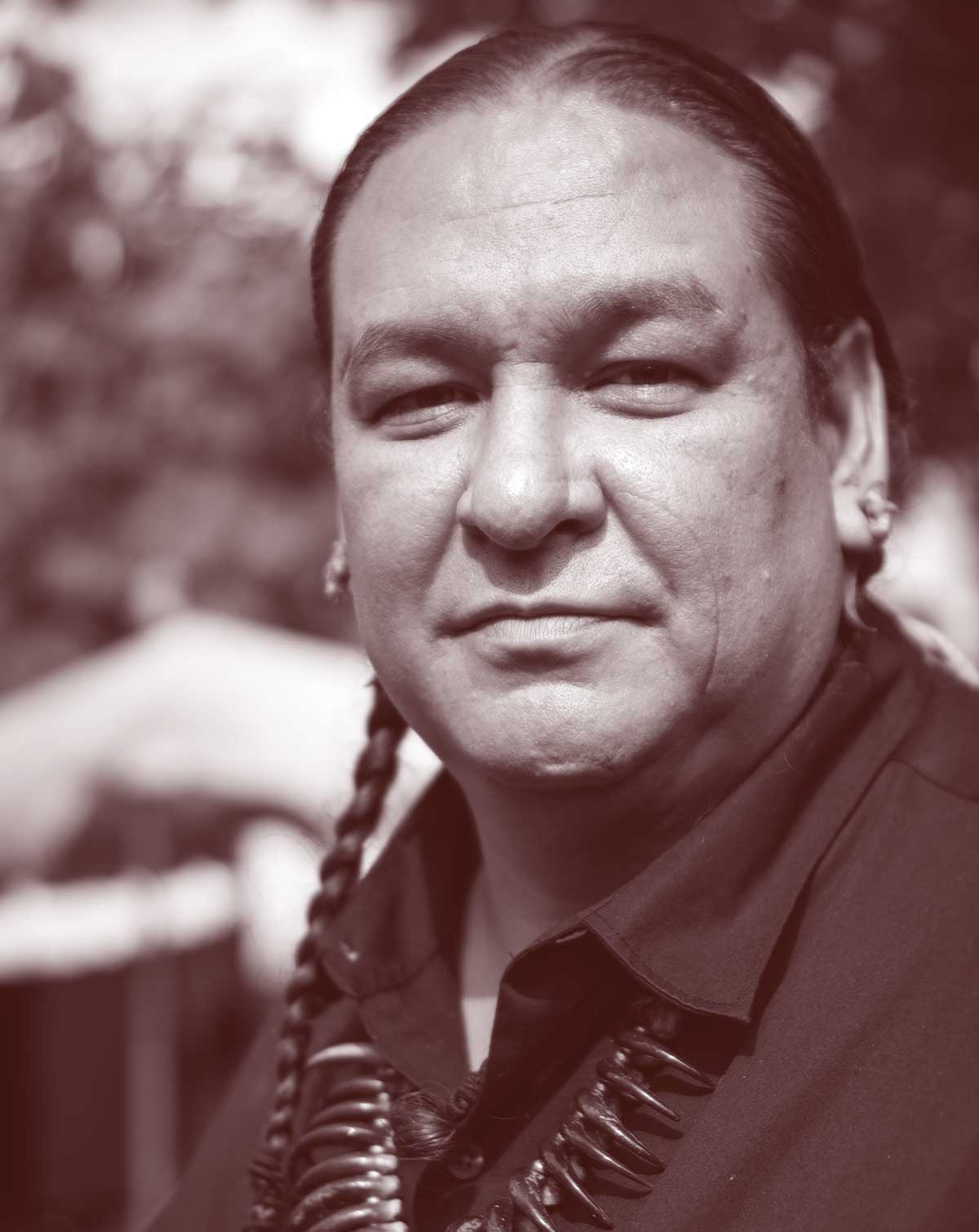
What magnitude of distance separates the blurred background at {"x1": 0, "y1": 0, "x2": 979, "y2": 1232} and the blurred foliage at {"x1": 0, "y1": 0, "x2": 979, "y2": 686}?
14mm

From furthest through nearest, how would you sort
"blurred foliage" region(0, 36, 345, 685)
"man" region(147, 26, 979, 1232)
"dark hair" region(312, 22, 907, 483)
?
"blurred foliage" region(0, 36, 345, 685), "dark hair" region(312, 22, 907, 483), "man" region(147, 26, 979, 1232)

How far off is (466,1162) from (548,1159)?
0.45 ft

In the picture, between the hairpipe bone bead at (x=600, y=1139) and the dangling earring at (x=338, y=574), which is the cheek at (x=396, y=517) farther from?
the hairpipe bone bead at (x=600, y=1139)

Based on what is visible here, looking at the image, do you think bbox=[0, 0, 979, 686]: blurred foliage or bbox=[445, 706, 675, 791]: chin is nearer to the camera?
bbox=[445, 706, 675, 791]: chin

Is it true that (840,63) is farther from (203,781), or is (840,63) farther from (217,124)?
(203,781)

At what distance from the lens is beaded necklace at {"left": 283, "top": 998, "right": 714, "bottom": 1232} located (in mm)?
1521

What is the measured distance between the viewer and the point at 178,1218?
206 cm

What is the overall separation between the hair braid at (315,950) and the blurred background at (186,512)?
123mm

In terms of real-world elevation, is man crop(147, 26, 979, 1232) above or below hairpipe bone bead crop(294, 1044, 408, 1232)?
above

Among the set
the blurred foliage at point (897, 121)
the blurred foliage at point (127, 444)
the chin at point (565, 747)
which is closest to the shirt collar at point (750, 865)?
the chin at point (565, 747)

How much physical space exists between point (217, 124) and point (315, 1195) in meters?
4.86

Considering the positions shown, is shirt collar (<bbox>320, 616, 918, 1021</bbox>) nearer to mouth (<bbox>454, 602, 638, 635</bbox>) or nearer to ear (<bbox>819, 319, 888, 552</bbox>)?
ear (<bbox>819, 319, 888, 552</bbox>)

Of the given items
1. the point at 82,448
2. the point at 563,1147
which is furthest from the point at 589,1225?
the point at 82,448

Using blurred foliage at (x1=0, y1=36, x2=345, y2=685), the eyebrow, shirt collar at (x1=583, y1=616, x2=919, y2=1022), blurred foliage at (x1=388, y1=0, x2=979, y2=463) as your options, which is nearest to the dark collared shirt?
shirt collar at (x1=583, y1=616, x2=919, y2=1022)
